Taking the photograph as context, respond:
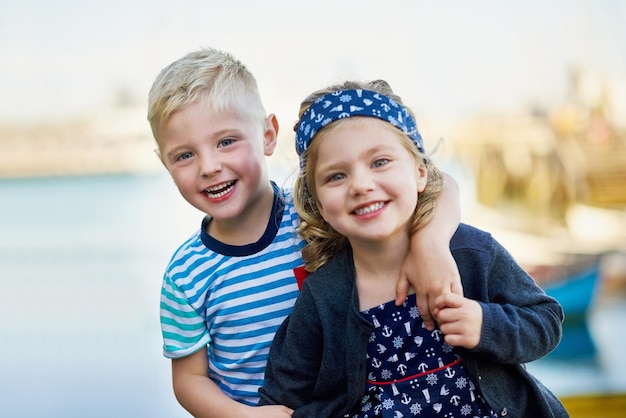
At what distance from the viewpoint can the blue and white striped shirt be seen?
1.49 meters

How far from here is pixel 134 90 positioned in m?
3.60

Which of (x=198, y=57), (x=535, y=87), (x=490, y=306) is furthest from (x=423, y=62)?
(x=490, y=306)

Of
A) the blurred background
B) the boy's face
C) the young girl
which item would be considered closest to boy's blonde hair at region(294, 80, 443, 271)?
the young girl

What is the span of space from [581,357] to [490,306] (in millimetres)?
2460

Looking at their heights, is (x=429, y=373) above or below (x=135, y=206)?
below

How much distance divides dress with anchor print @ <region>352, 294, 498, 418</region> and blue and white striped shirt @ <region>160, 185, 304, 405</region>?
248 millimetres

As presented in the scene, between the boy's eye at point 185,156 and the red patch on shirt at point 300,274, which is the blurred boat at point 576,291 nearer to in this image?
the red patch on shirt at point 300,274

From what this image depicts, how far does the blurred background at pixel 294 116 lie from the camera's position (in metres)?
3.39

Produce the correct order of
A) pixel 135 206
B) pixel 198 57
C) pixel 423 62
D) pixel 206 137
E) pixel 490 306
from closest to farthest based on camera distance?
1. pixel 490 306
2. pixel 206 137
3. pixel 198 57
4. pixel 423 62
5. pixel 135 206

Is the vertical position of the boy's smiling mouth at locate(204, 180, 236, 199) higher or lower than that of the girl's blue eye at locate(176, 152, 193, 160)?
lower

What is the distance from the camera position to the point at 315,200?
139 cm

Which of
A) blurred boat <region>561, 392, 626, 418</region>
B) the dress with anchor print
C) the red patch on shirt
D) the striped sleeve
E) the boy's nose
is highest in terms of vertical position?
the boy's nose

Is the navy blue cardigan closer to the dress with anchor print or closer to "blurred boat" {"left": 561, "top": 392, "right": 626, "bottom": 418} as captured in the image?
the dress with anchor print

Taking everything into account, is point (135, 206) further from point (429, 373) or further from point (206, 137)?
point (429, 373)
